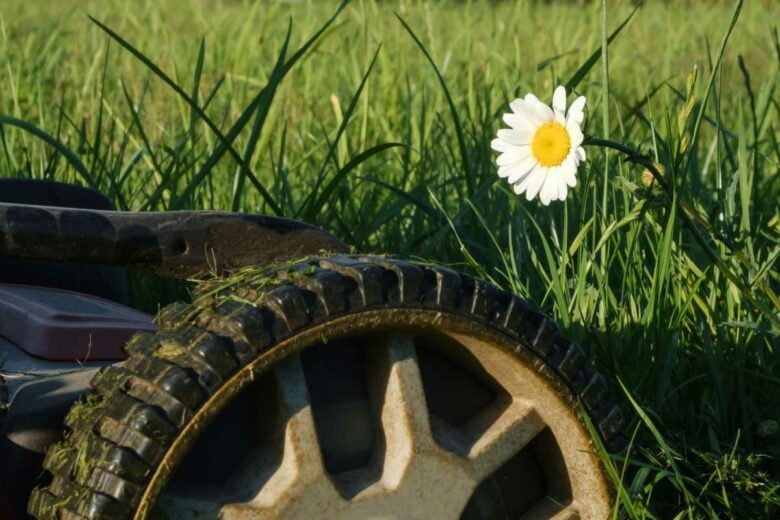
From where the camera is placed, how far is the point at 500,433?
146 centimetres

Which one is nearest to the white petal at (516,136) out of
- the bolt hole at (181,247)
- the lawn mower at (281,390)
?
the lawn mower at (281,390)

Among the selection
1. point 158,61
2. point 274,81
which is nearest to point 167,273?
point 274,81

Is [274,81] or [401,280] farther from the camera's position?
[274,81]

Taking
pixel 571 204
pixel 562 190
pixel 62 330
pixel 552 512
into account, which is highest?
pixel 571 204

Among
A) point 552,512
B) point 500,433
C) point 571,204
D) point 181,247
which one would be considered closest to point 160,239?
point 181,247

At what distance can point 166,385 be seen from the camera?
1.24 m

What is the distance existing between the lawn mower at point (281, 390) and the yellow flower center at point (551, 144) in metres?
0.24

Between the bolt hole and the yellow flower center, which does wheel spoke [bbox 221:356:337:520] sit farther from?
the yellow flower center

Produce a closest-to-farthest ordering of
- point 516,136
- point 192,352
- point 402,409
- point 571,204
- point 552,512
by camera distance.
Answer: point 192,352 → point 402,409 → point 552,512 → point 516,136 → point 571,204

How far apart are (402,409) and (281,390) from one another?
0.46 feet

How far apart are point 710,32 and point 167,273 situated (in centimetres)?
555

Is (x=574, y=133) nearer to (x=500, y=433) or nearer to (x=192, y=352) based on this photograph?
(x=500, y=433)

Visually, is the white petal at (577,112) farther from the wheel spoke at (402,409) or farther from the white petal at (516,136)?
the wheel spoke at (402,409)

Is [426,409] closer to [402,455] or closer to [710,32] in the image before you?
[402,455]
